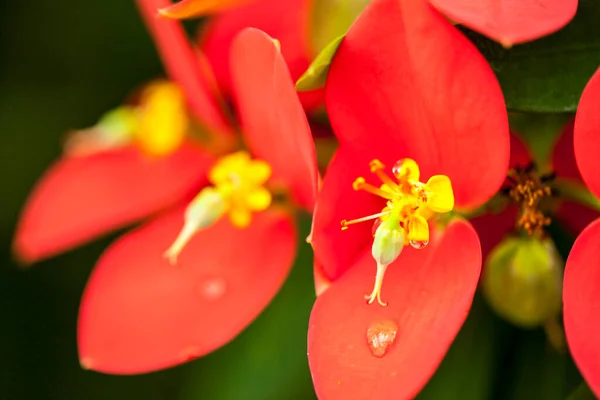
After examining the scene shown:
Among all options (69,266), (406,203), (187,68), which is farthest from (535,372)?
(69,266)

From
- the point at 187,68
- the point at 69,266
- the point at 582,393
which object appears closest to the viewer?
the point at 582,393

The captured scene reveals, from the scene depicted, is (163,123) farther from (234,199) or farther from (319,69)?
(319,69)

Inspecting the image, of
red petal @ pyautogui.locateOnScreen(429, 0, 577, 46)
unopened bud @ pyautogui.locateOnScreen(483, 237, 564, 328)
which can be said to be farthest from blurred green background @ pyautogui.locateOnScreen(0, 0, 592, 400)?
red petal @ pyautogui.locateOnScreen(429, 0, 577, 46)

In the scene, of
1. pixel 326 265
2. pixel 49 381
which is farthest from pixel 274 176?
pixel 49 381

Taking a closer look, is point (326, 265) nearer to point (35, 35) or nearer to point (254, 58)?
point (254, 58)

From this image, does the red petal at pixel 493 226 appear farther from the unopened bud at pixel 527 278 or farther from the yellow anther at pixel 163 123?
the yellow anther at pixel 163 123

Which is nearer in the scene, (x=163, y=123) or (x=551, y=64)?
(x=551, y=64)

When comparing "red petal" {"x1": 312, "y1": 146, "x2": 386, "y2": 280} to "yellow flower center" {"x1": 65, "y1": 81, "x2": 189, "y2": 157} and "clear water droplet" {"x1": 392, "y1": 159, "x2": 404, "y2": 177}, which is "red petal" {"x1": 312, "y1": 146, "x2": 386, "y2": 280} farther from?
"yellow flower center" {"x1": 65, "y1": 81, "x2": 189, "y2": 157}
